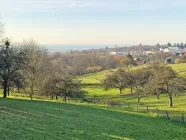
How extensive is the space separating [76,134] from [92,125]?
231 inches

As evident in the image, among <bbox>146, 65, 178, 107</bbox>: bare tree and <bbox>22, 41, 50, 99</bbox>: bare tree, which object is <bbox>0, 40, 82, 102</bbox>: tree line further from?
<bbox>146, 65, 178, 107</bbox>: bare tree

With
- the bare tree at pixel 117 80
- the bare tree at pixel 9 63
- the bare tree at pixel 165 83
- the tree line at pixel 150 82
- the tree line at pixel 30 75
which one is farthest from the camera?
the bare tree at pixel 117 80

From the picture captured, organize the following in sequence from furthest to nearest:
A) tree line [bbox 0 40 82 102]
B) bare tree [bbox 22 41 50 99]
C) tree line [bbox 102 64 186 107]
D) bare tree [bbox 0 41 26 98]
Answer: tree line [bbox 102 64 186 107], bare tree [bbox 22 41 50 99], tree line [bbox 0 40 82 102], bare tree [bbox 0 41 26 98]

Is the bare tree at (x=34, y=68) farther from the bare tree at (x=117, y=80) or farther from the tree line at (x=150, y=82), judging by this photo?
the bare tree at (x=117, y=80)

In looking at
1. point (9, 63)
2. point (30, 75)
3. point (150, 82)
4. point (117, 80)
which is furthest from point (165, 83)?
point (9, 63)

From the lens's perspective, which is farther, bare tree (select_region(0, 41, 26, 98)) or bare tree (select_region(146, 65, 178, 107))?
bare tree (select_region(146, 65, 178, 107))

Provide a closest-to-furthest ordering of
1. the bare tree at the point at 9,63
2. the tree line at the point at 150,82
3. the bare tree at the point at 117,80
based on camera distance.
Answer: the bare tree at the point at 9,63, the tree line at the point at 150,82, the bare tree at the point at 117,80

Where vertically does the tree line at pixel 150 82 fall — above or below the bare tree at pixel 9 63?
below

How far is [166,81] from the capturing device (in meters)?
65.8

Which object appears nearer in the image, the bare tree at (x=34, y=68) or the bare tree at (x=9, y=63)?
the bare tree at (x=9, y=63)

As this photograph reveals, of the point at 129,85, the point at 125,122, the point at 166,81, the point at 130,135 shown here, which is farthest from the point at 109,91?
the point at 130,135

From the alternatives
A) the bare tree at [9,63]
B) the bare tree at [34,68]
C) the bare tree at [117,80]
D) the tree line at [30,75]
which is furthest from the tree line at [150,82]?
the bare tree at [9,63]

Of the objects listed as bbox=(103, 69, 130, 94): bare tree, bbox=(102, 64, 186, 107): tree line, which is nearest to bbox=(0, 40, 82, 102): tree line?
bbox=(102, 64, 186, 107): tree line

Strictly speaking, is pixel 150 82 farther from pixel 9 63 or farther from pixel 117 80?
pixel 9 63
